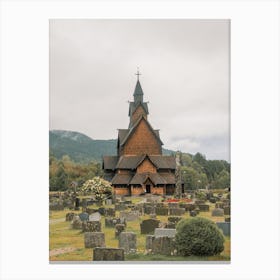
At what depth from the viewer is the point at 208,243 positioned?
11.9m

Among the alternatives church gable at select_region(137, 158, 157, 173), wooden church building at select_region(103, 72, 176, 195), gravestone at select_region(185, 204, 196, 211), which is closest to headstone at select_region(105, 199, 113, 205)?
wooden church building at select_region(103, 72, 176, 195)

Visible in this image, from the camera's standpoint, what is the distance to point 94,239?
1267cm

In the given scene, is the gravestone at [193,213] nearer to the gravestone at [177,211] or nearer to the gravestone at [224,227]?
the gravestone at [177,211]

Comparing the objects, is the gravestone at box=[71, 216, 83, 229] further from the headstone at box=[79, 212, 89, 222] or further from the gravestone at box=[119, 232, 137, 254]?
the gravestone at box=[119, 232, 137, 254]

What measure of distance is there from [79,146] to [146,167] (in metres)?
4.07

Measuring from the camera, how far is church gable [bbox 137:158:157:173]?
56.9ft

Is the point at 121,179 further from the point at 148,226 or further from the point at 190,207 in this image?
the point at 148,226

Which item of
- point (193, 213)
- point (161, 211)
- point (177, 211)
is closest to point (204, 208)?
point (193, 213)

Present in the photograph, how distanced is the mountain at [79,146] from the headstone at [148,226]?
250 centimetres

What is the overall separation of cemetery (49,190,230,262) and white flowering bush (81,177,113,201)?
160mm

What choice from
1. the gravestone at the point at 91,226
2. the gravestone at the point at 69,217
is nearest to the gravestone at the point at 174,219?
the gravestone at the point at 91,226

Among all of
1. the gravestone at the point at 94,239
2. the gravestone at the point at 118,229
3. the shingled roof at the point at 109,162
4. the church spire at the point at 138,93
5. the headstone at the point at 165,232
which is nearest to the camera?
the headstone at the point at 165,232

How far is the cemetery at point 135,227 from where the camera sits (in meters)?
12.0

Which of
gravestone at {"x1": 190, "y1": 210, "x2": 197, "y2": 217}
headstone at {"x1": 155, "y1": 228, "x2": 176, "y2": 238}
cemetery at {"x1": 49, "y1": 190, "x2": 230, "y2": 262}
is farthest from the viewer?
gravestone at {"x1": 190, "y1": 210, "x2": 197, "y2": 217}
